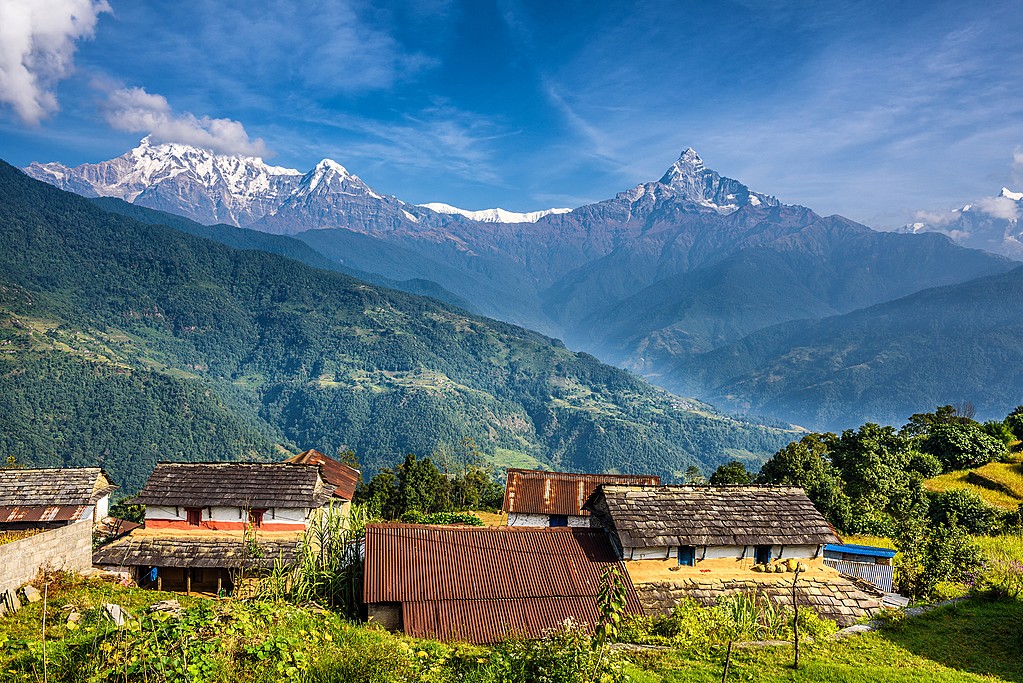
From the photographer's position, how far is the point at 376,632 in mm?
15125

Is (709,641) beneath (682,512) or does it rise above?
beneath

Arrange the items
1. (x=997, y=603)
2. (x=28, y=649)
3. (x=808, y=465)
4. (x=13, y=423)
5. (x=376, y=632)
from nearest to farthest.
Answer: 1. (x=28, y=649)
2. (x=376, y=632)
3. (x=997, y=603)
4. (x=808, y=465)
5. (x=13, y=423)

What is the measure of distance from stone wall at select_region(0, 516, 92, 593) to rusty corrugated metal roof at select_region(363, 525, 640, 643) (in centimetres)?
938

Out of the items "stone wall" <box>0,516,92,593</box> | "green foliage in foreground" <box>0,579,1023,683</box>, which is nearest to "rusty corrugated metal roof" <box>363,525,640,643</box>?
"green foliage in foreground" <box>0,579,1023,683</box>

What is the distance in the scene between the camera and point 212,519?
28.1 m

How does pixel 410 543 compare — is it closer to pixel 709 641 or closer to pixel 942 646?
pixel 709 641

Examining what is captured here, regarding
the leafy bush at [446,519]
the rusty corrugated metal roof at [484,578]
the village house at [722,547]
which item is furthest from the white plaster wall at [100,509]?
the village house at [722,547]

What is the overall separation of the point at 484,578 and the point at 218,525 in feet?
52.6

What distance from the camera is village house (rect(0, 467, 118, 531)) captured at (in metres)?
28.2

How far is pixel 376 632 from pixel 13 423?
581ft

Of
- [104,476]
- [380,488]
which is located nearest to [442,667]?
[104,476]

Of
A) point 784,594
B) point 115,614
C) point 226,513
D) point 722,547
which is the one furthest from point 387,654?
point 226,513

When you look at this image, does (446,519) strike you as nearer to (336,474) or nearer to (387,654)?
(336,474)

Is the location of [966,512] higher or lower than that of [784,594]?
higher
